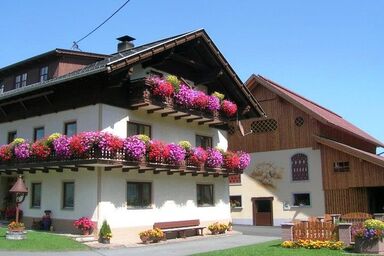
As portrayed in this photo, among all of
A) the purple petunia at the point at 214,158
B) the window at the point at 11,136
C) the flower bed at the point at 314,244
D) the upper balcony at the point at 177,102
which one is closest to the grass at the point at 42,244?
the upper balcony at the point at 177,102

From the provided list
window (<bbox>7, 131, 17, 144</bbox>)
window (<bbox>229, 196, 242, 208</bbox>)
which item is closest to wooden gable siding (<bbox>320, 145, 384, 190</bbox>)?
window (<bbox>229, 196, 242, 208</bbox>)

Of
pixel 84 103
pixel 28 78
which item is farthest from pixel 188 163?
pixel 28 78

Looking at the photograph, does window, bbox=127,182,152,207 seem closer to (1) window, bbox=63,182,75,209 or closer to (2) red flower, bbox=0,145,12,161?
(1) window, bbox=63,182,75,209

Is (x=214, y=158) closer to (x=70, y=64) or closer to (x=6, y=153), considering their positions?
(x=70, y=64)

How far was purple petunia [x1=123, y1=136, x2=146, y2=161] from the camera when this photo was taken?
19281mm

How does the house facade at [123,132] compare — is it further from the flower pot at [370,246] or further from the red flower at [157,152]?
the flower pot at [370,246]

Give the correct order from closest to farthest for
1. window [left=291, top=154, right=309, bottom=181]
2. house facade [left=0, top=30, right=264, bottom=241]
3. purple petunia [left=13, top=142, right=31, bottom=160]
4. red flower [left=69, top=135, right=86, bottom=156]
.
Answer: red flower [left=69, top=135, right=86, bottom=156], house facade [left=0, top=30, right=264, bottom=241], purple petunia [left=13, top=142, right=31, bottom=160], window [left=291, top=154, right=309, bottom=181]

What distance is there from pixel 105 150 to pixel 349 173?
64.5 feet

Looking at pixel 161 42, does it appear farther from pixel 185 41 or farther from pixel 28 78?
pixel 28 78

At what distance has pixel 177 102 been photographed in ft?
73.6

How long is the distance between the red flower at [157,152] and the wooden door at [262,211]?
17271mm

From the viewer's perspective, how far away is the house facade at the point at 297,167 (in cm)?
3191

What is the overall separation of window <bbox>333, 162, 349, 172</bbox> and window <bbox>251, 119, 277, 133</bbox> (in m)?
5.69

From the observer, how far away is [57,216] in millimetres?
20641
